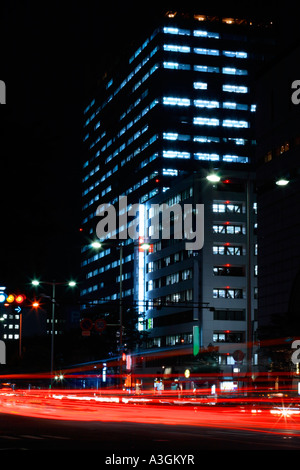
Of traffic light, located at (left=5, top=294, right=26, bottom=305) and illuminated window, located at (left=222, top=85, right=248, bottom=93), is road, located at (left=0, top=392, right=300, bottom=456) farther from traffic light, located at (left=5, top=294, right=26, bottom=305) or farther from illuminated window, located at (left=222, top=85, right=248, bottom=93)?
illuminated window, located at (left=222, top=85, right=248, bottom=93)

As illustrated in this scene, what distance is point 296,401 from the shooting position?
123 ft

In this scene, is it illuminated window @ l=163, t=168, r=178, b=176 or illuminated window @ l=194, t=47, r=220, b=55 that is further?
illuminated window @ l=194, t=47, r=220, b=55

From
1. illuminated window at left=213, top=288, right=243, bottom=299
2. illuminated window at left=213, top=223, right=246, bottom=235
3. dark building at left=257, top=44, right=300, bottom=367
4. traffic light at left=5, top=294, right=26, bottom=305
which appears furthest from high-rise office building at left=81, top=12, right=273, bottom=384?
traffic light at left=5, top=294, right=26, bottom=305

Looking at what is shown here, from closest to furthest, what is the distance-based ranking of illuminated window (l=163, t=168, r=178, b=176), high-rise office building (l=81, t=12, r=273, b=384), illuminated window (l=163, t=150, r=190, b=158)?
high-rise office building (l=81, t=12, r=273, b=384) → illuminated window (l=163, t=168, r=178, b=176) → illuminated window (l=163, t=150, r=190, b=158)

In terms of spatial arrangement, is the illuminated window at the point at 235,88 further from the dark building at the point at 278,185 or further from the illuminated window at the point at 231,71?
the dark building at the point at 278,185

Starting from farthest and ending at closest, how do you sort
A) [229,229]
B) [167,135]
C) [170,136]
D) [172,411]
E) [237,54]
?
[237,54] < [170,136] < [167,135] < [229,229] < [172,411]

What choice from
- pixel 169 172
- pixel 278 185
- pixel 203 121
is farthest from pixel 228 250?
pixel 203 121

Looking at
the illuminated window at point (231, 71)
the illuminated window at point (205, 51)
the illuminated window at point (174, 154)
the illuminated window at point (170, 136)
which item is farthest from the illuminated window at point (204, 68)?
the illuminated window at point (174, 154)

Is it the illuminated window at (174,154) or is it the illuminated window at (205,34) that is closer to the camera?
the illuminated window at (174,154)

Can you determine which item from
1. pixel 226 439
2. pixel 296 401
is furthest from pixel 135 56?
pixel 226 439

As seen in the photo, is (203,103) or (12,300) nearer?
(12,300)

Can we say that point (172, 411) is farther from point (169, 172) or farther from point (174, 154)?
point (174, 154)

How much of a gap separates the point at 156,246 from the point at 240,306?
23.4m
